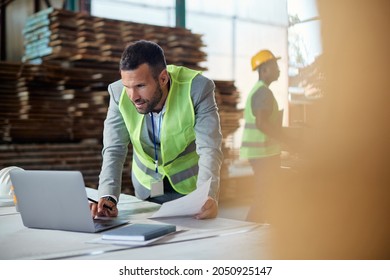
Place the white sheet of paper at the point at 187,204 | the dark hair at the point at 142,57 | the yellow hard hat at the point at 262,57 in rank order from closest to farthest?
the white sheet of paper at the point at 187,204
the dark hair at the point at 142,57
the yellow hard hat at the point at 262,57

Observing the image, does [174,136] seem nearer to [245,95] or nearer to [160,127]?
[160,127]

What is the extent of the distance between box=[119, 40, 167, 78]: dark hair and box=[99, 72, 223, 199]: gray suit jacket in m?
0.19

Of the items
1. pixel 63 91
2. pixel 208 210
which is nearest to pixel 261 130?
pixel 63 91

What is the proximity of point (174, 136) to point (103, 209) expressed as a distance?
531 mm

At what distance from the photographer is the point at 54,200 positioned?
1570mm

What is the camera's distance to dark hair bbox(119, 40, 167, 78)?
202cm

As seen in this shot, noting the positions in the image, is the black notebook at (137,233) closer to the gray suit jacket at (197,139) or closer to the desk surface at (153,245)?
the desk surface at (153,245)

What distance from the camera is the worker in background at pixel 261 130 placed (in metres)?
3.84

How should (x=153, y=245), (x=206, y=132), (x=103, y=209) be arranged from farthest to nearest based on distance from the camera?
(x=206, y=132) → (x=103, y=209) → (x=153, y=245)

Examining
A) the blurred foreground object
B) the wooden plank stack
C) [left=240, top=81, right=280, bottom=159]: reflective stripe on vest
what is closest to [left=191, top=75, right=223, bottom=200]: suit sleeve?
the blurred foreground object

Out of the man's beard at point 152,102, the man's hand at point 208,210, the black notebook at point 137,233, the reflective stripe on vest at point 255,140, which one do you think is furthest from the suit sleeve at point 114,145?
the reflective stripe on vest at point 255,140

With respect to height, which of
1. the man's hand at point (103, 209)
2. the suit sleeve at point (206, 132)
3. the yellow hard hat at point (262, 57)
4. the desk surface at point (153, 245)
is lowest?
the desk surface at point (153, 245)

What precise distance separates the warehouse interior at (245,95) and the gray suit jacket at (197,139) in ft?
1.25
